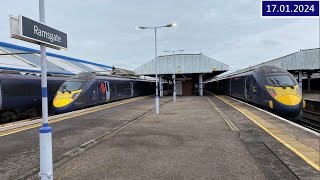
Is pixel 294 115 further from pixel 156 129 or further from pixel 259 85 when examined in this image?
pixel 156 129

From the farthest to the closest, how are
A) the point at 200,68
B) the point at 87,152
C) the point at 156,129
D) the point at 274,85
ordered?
the point at 200,68
the point at 274,85
the point at 156,129
the point at 87,152

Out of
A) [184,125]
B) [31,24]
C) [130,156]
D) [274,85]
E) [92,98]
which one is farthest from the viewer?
[92,98]

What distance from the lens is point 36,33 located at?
16.5ft

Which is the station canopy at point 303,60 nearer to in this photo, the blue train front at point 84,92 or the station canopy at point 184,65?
the station canopy at point 184,65

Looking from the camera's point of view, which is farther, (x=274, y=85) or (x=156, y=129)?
(x=274, y=85)

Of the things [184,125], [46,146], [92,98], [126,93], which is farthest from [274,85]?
[126,93]

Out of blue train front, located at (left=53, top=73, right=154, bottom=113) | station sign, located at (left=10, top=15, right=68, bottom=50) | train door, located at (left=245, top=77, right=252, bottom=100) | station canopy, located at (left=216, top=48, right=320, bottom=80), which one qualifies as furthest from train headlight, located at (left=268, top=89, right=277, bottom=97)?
station canopy, located at (left=216, top=48, right=320, bottom=80)

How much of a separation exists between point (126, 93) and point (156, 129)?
23.7 metres

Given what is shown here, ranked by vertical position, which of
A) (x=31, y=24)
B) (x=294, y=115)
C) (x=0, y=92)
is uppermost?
(x=31, y=24)

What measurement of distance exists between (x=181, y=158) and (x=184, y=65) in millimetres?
36844

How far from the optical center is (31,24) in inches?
194

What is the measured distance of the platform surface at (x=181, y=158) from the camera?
6.10 m

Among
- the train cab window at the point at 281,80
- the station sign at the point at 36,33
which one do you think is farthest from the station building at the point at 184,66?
the station sign at the point at 36,33

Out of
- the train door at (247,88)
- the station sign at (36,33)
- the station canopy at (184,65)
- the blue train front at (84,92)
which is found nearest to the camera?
the station sign at (36,33)
